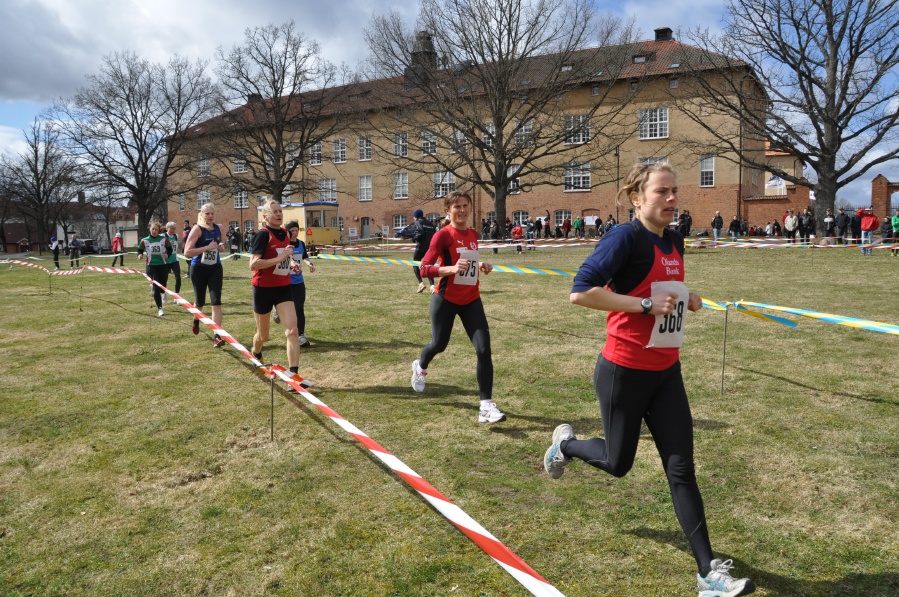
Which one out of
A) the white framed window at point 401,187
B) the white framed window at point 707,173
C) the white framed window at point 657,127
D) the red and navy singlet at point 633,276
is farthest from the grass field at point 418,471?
the white framed window at point 401,187

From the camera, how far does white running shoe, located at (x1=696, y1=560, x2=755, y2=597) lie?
2830mm

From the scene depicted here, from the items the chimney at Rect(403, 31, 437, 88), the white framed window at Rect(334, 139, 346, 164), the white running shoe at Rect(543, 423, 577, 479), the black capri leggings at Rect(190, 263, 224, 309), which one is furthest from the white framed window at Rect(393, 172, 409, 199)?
the white running shoe at Rect(543, 423, 577, 479)

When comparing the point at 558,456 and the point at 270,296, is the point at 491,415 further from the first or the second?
the point at 270,296

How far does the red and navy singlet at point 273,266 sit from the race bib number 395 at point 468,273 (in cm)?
216

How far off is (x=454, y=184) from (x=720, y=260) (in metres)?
26.9

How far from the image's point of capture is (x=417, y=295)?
15484mm

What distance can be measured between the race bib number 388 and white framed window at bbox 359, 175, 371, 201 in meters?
58.7

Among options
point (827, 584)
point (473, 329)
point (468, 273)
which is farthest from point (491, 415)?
point (827, 584)

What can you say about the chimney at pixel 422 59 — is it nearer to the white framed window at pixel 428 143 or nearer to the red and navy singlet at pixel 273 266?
the white framed window at pixel 428 143

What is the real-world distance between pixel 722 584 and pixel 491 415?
3008 mm

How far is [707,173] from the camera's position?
4766cm

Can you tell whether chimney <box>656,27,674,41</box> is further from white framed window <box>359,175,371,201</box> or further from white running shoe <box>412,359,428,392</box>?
white running shoe <box>412,359,428,392</box>

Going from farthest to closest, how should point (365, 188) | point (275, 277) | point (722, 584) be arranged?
point (365, 188) → point (275, 277) → point (722, 584)

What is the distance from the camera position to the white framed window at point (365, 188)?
198ft
